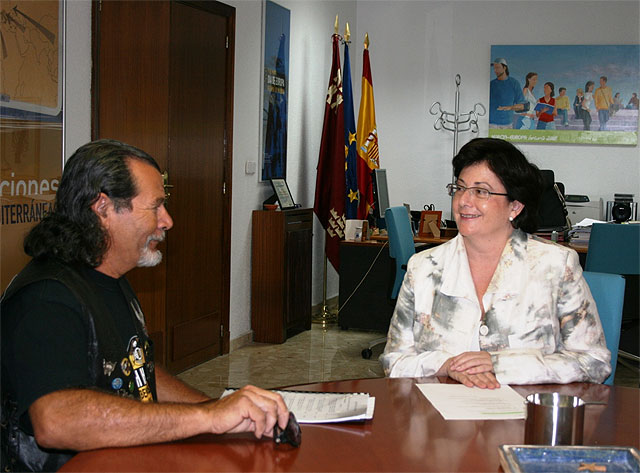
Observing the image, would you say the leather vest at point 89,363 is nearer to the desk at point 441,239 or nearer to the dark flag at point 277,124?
the desk at point 441,239

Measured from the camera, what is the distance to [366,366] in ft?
16.6

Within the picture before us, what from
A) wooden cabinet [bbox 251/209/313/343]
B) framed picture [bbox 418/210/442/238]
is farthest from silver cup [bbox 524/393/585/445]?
framed picture [bbox 418/210/442/238]

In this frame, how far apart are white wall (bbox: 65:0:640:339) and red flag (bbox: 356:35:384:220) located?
15.5 inches

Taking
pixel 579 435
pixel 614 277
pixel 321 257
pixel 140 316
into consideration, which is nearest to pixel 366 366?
pixel 321 257

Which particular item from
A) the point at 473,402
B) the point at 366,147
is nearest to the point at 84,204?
the point at 473,402

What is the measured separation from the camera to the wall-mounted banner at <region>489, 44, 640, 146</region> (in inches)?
300

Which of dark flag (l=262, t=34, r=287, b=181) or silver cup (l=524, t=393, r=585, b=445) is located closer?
silver cup (l=524, t=393, r=585, b=445)

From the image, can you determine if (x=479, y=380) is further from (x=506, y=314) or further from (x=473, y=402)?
(x=506, y=314)

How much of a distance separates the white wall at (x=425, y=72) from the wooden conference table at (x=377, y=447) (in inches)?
193

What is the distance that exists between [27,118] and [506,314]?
2.24 metres

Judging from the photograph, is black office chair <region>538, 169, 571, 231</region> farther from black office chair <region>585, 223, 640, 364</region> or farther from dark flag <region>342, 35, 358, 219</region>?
dark flag <region>342, 35, 358, 219</region>

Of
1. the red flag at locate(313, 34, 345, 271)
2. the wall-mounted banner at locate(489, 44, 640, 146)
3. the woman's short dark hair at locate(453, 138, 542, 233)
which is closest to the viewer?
the woman's short dark hair at locate(453, 138, 542, 233)

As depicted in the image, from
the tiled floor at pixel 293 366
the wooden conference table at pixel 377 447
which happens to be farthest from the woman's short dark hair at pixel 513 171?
the tiled floor at pixel 293 366

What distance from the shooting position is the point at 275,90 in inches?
235
